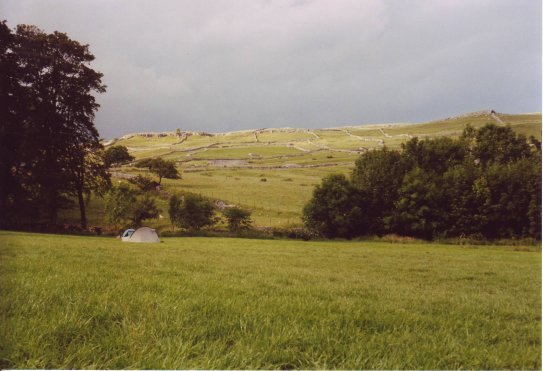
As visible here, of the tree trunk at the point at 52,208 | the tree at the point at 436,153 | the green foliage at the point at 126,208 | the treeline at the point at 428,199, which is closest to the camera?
the tree trunk at the point at 52,208

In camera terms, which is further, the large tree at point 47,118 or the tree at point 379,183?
the tree at point 379,183

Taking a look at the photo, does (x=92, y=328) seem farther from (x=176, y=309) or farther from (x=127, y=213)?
(x=127, y=213)

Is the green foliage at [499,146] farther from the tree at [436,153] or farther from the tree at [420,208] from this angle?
the tree at [420,208]

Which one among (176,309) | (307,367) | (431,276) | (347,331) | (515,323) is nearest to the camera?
(307,367)

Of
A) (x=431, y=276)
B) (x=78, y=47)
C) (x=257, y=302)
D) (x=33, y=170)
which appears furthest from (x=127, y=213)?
(x=257, y=302)

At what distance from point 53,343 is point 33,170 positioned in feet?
109

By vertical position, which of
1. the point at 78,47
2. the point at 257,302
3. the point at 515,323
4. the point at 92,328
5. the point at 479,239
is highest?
the point at 78,47

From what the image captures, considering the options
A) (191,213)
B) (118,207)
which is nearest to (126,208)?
(118,207)

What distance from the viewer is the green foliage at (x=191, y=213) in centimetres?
5416

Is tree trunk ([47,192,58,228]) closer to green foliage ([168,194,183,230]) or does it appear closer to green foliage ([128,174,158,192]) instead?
green foliage ([168,194,183,230])

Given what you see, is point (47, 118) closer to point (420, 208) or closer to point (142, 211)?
point (142, 211)

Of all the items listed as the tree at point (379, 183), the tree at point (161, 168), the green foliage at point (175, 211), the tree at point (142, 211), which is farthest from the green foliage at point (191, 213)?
the tree at point (161, 168)

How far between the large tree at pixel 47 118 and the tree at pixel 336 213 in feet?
108

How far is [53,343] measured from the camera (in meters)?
4.14
